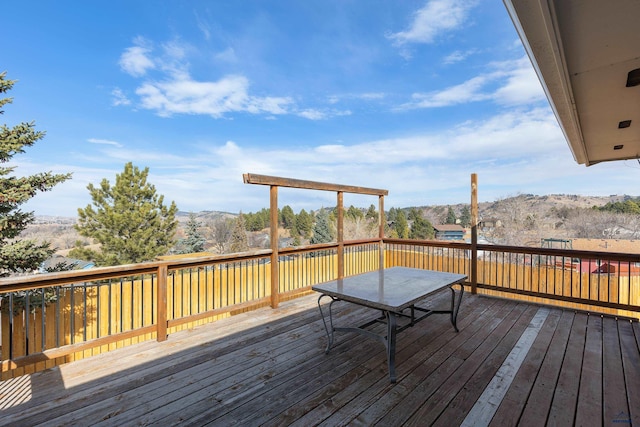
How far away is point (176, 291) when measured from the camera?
5445 mm

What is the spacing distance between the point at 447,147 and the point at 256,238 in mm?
15453

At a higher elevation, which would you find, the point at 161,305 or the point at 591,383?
the point at 161,305

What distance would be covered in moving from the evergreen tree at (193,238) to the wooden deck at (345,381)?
18.3 metres

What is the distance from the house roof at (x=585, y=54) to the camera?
4.17 feet

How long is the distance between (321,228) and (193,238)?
9697 mm

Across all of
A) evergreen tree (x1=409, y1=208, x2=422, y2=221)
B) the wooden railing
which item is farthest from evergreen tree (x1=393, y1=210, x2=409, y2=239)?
the wooden railing

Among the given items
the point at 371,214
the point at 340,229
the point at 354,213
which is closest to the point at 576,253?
the point at 340,229

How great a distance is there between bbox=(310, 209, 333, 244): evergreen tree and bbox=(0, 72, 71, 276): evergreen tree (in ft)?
52.8

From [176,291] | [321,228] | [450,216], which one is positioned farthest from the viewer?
[450,216]

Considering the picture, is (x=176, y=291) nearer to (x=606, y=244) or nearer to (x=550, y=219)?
(x=606, y=244)

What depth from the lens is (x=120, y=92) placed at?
12.9 m

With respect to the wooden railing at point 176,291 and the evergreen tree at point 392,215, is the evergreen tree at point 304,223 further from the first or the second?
the wooden railing at point 176,291

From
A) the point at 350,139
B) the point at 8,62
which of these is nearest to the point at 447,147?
the point at 350,139

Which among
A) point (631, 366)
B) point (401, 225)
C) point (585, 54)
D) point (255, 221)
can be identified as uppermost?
point (585, 54)
